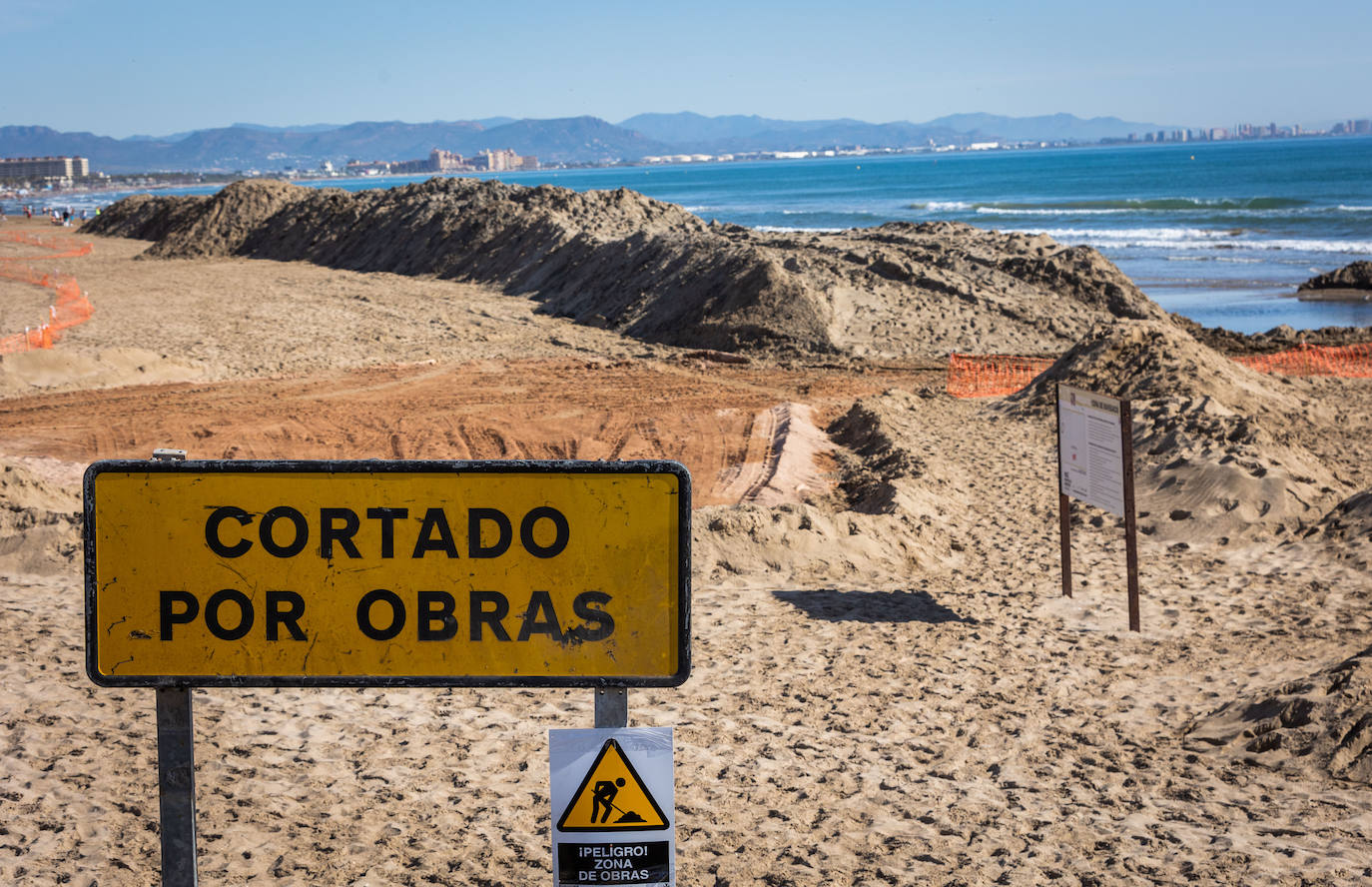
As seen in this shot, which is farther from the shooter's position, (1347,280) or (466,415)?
(1347,280)

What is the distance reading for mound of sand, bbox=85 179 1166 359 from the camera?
2706cm

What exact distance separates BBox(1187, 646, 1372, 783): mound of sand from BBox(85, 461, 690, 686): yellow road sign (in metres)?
5.06

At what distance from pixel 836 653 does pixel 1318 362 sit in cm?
2038

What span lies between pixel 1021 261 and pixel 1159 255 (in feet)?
79.8

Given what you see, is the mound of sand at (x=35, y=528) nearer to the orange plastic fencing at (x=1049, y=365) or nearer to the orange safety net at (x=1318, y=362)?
the orange plastic fencing at (x=1049, y=365)

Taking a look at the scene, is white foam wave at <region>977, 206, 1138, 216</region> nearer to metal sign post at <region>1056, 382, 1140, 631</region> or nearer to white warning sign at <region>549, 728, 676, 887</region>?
metal sign post at <region>1056, 382, 1140, 631</region>

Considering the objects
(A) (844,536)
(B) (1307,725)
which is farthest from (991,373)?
(B) (1307,725)

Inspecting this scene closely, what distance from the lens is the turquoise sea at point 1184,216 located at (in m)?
38.5

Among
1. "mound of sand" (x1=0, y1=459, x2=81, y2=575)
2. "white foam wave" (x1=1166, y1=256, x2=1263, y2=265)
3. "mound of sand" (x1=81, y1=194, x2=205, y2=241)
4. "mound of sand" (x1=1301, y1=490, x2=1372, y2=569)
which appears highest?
"mound of sand" (x1=81, y1=194, x2=205, y2=241)

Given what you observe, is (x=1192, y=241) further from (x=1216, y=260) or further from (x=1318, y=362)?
(x=1318, y=362)

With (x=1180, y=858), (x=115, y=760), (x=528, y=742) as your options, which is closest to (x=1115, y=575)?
(x=1180, y=858)

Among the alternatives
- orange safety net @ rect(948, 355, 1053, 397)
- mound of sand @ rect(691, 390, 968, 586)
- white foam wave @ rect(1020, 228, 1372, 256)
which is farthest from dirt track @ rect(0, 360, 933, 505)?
white foam wave @ rect(1020, 228, 1372, 256)

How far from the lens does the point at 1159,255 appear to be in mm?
51156

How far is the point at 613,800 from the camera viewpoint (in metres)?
2.64
